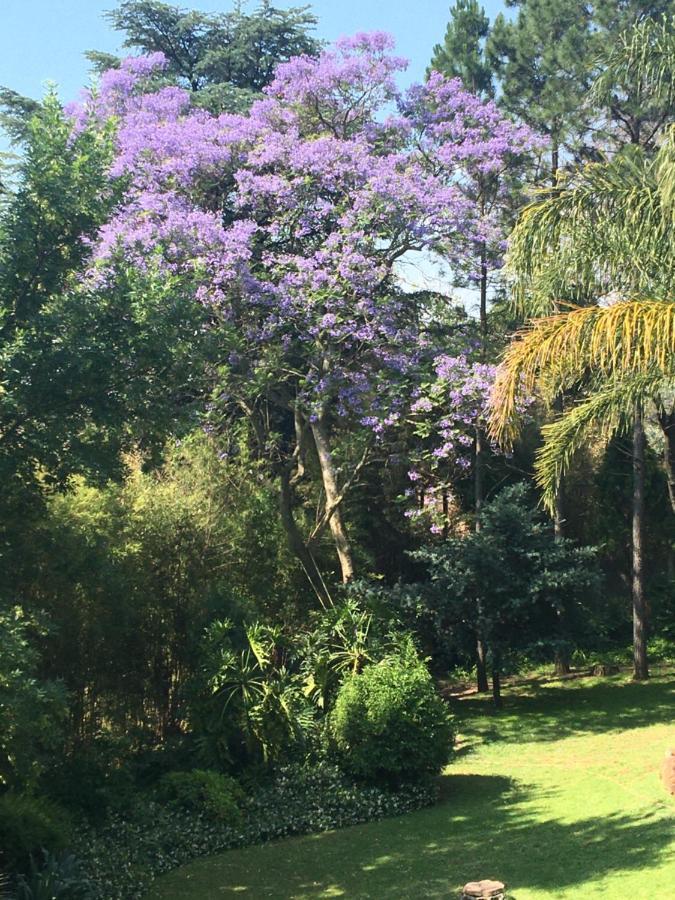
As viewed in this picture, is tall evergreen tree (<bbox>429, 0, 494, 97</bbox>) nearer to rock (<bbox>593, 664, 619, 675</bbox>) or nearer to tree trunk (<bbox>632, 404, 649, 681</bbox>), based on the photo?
tree trunk (<bbox>632, 404, 649, 681</bbox>)

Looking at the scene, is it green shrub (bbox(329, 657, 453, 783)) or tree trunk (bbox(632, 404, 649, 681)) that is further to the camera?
tree trunk (bbox(632, 404, 649, 681))

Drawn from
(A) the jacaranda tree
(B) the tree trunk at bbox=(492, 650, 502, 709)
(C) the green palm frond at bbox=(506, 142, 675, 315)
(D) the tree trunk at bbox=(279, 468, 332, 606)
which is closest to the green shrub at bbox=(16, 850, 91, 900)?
(C) the green palm frond at bbox=(506, 142, 675, 315)

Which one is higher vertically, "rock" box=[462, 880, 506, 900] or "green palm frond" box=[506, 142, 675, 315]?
"green palm frond" box=[506, 142, 675, 315]

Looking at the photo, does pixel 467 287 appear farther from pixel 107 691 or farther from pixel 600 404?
pixel 107 691

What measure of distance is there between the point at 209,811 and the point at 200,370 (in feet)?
14.1

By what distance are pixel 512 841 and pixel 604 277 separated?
5.34 metres

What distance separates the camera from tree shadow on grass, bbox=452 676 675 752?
1273 centimetres

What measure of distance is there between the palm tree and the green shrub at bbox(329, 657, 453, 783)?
2.61 metres

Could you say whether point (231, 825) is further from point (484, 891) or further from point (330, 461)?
point (330, 461)

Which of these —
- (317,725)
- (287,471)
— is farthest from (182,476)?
(317,725)

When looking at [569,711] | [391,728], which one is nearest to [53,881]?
[391,728]

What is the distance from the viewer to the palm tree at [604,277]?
7.99 metres

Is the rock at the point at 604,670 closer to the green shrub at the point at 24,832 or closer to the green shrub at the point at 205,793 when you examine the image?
the green shrub at the point at 205,793

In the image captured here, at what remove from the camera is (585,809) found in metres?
8.71
